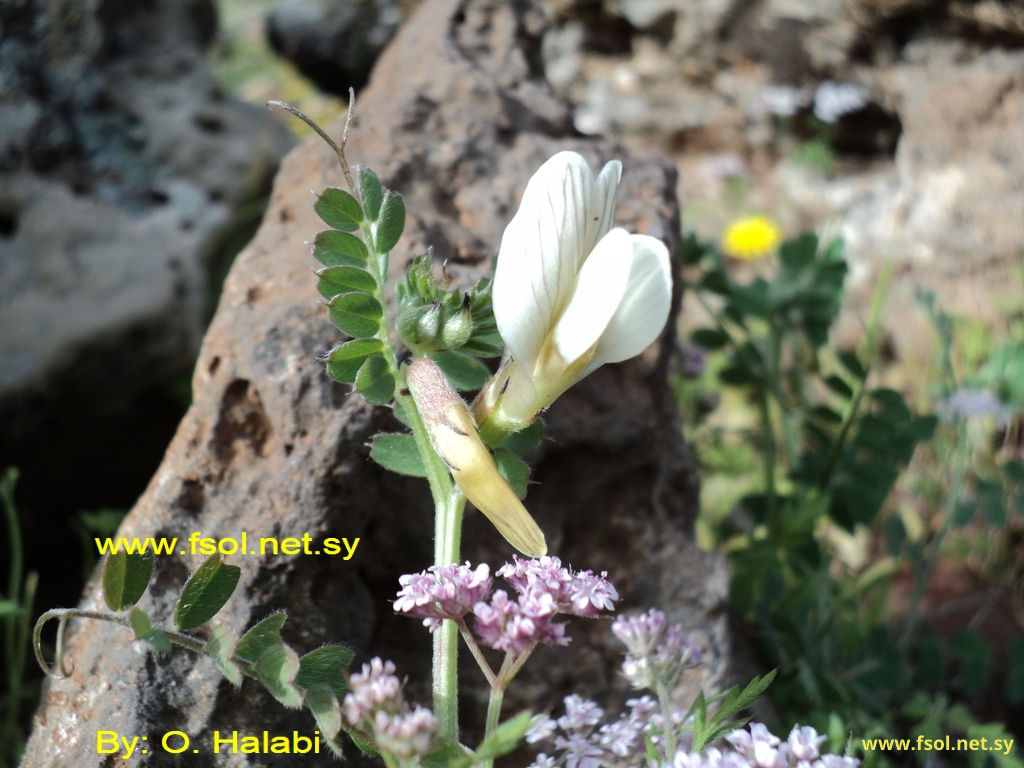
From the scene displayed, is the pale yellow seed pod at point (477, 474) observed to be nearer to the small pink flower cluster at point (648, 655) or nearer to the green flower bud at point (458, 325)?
the green flower bud at point (458, 325)

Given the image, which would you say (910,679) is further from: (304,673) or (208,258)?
(208,258)

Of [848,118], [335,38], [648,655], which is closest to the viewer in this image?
[648,655]

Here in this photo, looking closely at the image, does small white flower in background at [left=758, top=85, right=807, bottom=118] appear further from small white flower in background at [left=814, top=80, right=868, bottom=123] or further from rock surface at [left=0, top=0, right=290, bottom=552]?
rock surface at [left=0, top=0, right=290, bottom=552]

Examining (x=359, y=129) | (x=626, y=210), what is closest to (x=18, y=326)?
(x=359, y=129)

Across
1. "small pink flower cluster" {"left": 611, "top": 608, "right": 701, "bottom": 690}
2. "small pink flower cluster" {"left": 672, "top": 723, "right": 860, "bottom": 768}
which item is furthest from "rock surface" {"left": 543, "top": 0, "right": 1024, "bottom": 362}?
"small pink flower cluster" {"left": 672, "top": 723, "right": 860, "bottom": 768}

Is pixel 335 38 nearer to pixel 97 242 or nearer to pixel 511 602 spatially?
pixel 97 242

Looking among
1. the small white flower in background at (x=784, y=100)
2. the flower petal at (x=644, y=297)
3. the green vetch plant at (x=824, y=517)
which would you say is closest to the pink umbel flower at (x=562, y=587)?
the flower petal at (x=644, y=297)

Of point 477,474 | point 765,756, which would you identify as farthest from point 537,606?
point 765,756
